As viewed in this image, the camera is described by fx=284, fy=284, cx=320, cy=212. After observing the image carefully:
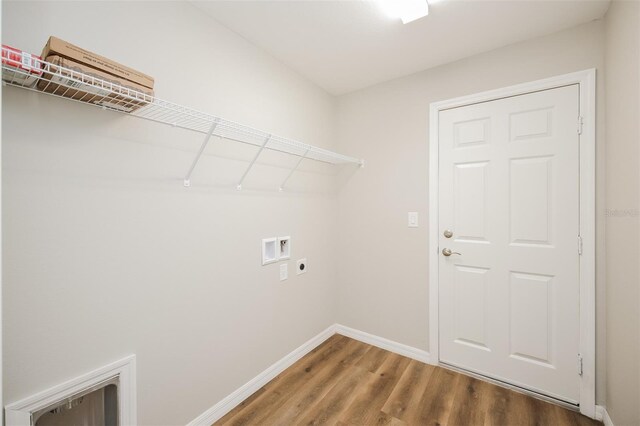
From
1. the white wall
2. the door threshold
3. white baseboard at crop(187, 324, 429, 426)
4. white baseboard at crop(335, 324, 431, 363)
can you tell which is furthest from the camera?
white baseboard at crop(335, 324, 431, 363)

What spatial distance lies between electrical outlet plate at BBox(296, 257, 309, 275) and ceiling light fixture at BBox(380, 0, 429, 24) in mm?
1845

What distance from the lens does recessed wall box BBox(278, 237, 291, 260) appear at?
7.24 feet

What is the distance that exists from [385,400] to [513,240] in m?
1.42

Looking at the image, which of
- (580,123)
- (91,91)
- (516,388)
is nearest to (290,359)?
(516,388)

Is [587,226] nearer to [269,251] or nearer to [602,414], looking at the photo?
[602,414]

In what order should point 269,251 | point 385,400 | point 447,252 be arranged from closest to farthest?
point 385,400, point 269,251, point 447,252

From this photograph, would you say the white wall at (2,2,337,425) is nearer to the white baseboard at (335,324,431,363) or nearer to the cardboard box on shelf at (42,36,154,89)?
the cardboard box on shelf at (42,36,154,89)

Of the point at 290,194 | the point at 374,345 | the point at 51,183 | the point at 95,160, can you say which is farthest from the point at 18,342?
the point at 374,345

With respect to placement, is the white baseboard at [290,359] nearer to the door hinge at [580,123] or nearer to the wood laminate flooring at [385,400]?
the wood laminate flooring at [385,400]

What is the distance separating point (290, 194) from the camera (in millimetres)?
2307

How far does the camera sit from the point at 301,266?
2.42 metres

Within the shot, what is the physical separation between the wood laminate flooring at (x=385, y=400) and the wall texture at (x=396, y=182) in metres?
0.38

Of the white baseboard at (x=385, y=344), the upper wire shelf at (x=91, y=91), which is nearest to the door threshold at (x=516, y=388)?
the white baseboard at (x=385, y=344)

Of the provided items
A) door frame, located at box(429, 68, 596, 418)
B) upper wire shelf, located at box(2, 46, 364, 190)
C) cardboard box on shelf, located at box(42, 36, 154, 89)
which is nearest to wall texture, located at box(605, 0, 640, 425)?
door frame, located at box(429, 68, 596, 418)
